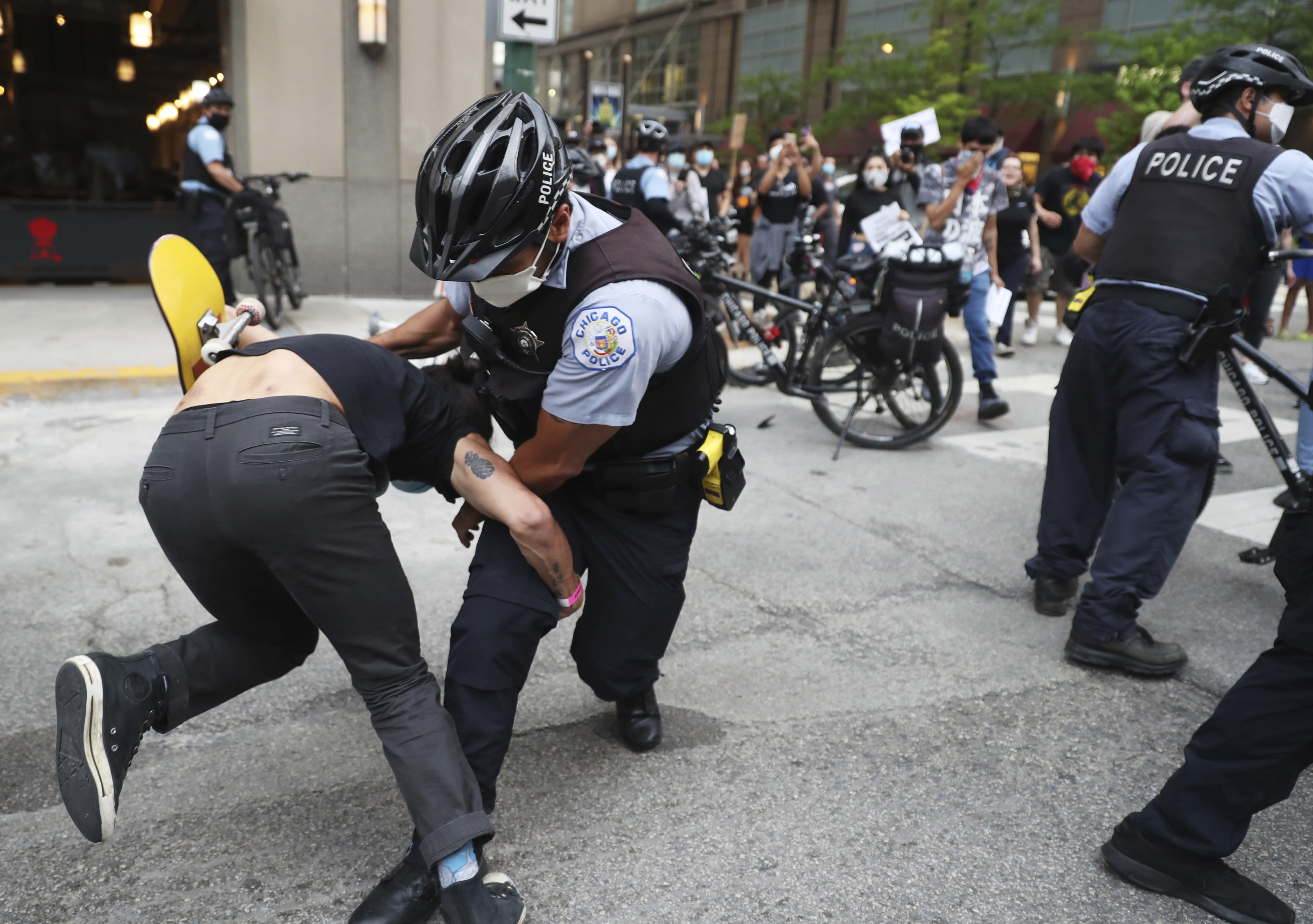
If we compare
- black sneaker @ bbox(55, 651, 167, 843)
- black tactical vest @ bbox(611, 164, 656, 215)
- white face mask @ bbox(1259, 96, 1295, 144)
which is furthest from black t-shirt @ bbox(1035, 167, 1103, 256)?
black sneaker @ bbox(55, 651, 167, 843)

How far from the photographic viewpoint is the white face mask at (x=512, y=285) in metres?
2.16

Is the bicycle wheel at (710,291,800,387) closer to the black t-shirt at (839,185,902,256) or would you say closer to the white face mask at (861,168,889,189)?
the black t-shirt at (839,185,902,256)

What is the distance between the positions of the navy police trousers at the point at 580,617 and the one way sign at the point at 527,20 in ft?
19.8

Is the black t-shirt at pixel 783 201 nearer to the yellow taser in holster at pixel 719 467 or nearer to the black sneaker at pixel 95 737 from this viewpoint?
the yellow taser in holster at pixel 719 467

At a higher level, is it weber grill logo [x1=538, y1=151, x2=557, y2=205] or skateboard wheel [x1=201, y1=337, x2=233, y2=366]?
weber grill logo [x1=538, y1=151, x2=557, y2=205]

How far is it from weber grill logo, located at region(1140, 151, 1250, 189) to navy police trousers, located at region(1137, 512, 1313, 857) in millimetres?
1530

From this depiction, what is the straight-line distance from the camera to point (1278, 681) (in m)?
2.15

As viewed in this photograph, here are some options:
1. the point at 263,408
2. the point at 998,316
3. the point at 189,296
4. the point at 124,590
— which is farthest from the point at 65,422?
the point at 998,316

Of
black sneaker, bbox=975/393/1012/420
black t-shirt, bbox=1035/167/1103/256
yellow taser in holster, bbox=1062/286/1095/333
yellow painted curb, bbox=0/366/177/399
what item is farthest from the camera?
black t-shirt, bbox=1035/167/1103/256

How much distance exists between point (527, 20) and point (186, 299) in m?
6.14

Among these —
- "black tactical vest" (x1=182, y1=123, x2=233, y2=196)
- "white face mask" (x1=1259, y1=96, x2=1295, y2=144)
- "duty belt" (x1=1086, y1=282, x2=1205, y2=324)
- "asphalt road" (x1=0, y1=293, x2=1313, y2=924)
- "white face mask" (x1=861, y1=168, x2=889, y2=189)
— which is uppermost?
"white face mask" (x1=1259, y1=96, x2=1295, y2=144)

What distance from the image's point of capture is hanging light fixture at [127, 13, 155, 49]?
11.9 m

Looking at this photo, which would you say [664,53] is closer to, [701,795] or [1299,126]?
[1299,126]

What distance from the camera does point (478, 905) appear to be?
199cm
